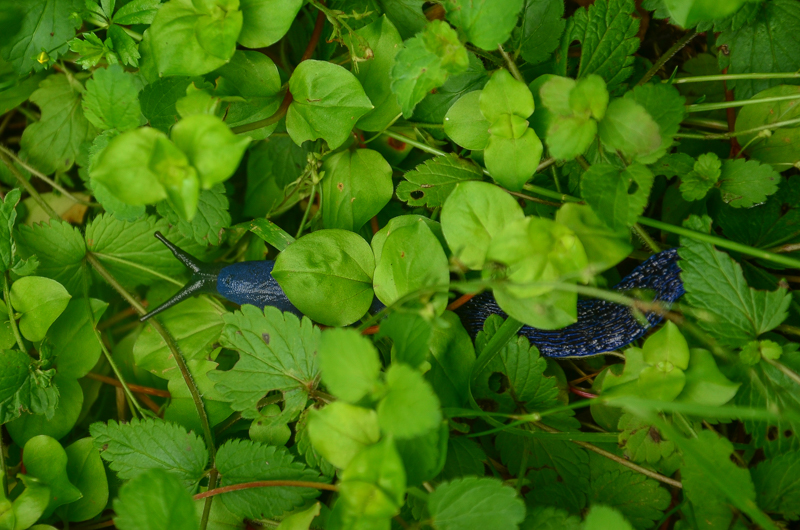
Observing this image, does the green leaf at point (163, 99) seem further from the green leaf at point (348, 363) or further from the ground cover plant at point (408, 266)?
the green leaf at point (348, 363)

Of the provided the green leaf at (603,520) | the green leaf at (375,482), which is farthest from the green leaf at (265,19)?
the green leaf at (603,520)

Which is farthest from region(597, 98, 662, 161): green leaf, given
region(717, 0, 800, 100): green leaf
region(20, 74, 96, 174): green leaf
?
region(20, 74, 96, 174): green leaf

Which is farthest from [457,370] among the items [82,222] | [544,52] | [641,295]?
[82,222]

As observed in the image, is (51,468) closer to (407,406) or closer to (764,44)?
(407,406)

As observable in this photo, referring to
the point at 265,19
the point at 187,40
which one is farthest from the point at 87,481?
the point at 265,19

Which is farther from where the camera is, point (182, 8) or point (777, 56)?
point (777, 56)

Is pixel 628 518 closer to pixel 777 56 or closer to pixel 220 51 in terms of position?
pixel 777 56
